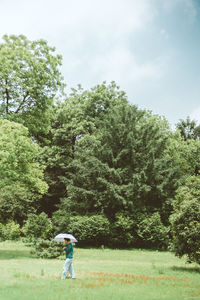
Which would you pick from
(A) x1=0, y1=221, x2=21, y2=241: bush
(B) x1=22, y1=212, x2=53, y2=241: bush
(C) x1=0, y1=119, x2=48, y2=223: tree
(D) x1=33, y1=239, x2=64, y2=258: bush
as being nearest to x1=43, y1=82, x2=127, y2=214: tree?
(A) x1=0, y1=221, x2=21, y2=241: bush

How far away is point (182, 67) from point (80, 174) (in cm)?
2211

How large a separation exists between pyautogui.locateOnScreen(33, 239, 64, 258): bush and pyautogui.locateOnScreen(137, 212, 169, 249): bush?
963 cm

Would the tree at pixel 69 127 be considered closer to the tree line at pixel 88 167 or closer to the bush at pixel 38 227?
the tree line at pixel 88 167

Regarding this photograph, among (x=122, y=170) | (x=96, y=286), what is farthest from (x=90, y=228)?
(x=96, y=286)

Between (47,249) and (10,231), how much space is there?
1397cm

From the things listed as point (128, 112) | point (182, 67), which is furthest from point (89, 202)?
point (182, 67)

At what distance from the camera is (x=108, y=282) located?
38.1 feet

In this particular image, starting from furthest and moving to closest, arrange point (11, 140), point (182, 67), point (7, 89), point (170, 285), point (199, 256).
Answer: point (7, 89), point (11, 140), point (199, 256), point (170, 285), point (182, 67)

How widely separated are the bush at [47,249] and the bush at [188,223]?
7242 millimetres

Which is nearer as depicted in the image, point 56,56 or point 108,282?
point 108,282

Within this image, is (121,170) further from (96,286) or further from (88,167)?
(96,286)

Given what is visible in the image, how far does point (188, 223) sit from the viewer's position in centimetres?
1589

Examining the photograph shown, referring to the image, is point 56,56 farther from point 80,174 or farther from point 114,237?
point 114,237

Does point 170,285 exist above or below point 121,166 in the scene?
below
